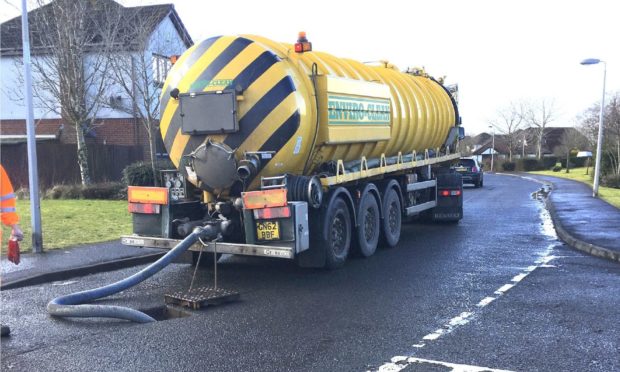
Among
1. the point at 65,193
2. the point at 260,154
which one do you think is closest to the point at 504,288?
the point at 260,154

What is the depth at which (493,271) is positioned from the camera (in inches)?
352

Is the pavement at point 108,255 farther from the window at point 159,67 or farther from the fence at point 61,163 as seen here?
the fence at point 61,163

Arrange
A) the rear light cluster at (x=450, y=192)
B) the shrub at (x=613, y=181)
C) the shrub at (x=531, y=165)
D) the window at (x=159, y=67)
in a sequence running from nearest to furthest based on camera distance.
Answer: the rear light cluster at (x=450, y=192)
the window at (x=159, y=67)
the shrub at (x=613, y=181)
the shrub at (x=531, y=165)

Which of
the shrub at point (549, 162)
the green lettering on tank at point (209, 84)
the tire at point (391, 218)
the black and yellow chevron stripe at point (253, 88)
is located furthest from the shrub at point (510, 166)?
the green lettering on tank at point (209, 84)

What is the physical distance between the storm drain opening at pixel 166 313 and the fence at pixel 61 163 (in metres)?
15.4

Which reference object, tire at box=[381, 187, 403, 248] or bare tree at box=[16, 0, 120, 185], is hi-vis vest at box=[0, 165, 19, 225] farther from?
bare tree at box=[16, 0, 120, 185]

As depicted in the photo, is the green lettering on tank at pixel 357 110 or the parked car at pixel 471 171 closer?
the green lettering on tank at pixel 357 110

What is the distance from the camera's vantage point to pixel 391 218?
1152 cm

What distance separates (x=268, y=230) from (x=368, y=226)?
3.06m

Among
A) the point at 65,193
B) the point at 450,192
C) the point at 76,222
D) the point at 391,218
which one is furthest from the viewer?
the point at 65,193

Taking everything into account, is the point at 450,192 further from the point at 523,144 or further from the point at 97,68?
the point at 523,144

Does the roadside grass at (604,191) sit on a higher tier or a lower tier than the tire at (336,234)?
lower

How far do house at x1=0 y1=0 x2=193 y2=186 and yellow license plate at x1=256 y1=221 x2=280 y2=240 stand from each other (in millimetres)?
12941

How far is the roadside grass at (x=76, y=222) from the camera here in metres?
11.2
